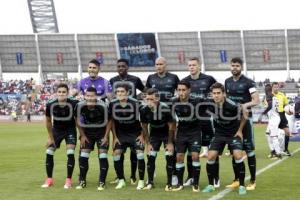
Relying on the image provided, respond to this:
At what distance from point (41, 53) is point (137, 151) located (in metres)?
52.3

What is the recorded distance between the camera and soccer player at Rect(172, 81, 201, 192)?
987 centimetres

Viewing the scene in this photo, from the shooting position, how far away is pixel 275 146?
15727 mm

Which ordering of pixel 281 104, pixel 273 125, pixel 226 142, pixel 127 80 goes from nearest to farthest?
pixel 226 142, pixel 127 80, pixel 273 125, pixel 281 104

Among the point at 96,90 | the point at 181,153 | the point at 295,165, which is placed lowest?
the point at 295,165

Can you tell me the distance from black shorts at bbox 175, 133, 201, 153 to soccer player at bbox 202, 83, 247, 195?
0.26m

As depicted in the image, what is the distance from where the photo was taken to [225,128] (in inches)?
387

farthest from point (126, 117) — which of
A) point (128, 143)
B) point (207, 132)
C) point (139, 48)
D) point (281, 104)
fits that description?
point (139, 48)

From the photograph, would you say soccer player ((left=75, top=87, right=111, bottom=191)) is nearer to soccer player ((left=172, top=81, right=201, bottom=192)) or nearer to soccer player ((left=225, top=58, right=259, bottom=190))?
soccer player ((left=172, top=81, right=201, bottom=192))

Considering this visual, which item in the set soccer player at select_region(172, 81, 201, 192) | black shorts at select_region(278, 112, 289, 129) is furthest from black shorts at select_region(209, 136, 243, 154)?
black shorts at select_region(278, 112, 289, 129)

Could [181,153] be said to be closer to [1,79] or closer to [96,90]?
[96,90]

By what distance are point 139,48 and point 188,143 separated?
4669 centimetres

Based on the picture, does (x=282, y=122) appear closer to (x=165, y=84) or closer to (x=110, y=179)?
(x=165, y=84)

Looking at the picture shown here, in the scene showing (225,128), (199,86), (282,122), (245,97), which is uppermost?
(199,86)

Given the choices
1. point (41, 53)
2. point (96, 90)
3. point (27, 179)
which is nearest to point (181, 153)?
point (96, 90)
